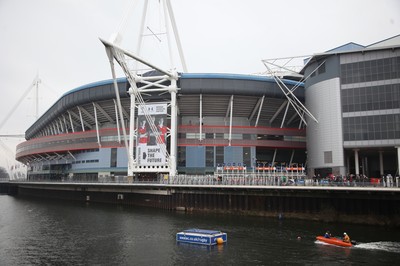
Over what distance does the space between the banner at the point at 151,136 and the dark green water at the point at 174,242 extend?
72.1 feet

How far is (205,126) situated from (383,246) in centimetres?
5427

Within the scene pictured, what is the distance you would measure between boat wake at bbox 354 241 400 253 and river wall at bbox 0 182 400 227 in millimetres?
10639

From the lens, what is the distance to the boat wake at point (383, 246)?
1395 inches

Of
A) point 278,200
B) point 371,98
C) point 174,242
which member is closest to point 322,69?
point 371,98

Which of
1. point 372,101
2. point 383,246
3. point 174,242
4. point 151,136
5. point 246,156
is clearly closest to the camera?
point 383,246

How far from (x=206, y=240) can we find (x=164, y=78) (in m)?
49.4

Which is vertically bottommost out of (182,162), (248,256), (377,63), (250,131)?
(248,256)

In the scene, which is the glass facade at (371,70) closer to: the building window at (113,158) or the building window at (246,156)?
the building window at (246,156)

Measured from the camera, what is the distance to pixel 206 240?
123ft

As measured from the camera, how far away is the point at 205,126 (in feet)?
284

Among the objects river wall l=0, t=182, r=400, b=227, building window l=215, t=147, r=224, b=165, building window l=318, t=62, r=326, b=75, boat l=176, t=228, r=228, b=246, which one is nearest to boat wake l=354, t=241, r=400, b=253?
river wall l=0, t=182, r=400, b=227

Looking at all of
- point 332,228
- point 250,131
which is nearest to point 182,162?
point 250,131

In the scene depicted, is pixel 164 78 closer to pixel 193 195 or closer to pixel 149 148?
pixel 149 148

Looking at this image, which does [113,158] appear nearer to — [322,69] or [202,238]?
[322,69]
